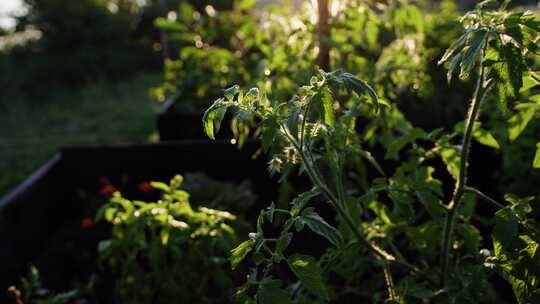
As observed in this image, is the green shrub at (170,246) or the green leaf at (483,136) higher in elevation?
the green leaf at (483,136)

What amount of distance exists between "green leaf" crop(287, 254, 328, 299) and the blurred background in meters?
0.71

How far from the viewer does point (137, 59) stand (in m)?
9.70

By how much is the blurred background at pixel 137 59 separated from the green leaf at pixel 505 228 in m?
0.57

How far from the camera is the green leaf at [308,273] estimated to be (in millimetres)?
1139

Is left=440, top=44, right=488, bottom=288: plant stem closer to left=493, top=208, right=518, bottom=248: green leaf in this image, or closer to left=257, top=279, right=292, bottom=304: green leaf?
left=493, top=208, right=518, bottom=248: green leaf

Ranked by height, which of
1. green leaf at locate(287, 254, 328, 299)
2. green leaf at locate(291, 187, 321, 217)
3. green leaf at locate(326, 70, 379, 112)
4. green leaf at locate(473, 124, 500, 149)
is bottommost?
green leaf at locate(287, 254, 328, 299)

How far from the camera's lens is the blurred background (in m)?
2.48

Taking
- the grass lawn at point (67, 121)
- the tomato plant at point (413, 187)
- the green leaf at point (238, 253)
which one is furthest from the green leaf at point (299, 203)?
the grass lawn at point (67, 121)

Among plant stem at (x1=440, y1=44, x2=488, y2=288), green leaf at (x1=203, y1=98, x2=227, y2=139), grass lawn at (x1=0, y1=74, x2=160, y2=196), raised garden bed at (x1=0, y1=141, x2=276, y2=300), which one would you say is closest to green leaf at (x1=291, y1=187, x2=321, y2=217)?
green leaf at (x1=203, y1=98, x2=227, y2=139)

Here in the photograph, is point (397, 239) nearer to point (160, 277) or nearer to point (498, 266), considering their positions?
point (160, 277)

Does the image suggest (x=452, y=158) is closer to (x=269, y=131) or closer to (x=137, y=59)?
(x=269, y=131)

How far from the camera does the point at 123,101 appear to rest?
7305mm

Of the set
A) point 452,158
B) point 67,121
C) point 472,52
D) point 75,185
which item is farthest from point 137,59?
point 472,52

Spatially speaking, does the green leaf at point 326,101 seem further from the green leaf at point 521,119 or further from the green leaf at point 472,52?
the green leaf at point 521,119
